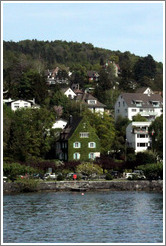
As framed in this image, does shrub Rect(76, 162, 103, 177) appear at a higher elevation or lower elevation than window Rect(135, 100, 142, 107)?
lower

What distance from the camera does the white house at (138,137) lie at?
→ 89.2 m

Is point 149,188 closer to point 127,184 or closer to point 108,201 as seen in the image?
point 127,184

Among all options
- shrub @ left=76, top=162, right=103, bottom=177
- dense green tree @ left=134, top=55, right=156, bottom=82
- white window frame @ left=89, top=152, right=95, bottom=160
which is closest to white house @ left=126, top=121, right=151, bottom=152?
white window frame @ left=89, top=152, right=95, bottom=160

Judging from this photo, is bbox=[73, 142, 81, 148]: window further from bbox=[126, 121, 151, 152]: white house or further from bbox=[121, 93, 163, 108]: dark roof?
bbox=[121, 93, 163, 108]: dark roof

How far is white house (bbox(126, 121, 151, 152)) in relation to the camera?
293 ft

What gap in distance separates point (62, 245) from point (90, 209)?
686 inches

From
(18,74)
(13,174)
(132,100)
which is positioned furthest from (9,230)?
(18,74)

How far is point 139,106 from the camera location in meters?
111

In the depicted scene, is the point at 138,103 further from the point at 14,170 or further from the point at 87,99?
the point at 14,170

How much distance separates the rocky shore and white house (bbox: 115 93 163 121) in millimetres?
41915

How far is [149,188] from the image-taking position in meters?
66.9

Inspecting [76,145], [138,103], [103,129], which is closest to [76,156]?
[76,145]

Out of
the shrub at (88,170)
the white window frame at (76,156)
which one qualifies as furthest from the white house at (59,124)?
the shrub at (88,170)

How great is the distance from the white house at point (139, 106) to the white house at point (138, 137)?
16713 mm
